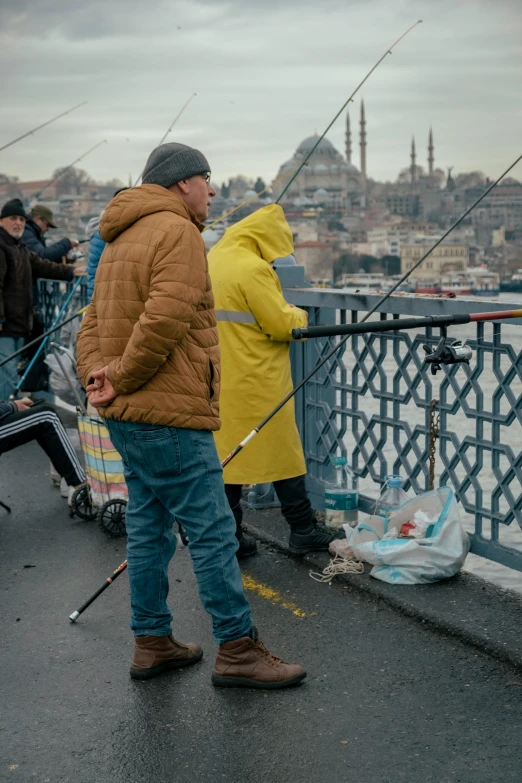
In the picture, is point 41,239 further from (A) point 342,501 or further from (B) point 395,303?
(B) point 395,303

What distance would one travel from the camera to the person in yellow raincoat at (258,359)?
448 cm

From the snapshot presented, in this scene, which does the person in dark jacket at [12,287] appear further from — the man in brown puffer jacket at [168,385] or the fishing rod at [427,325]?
the fishing rod at [427,325]

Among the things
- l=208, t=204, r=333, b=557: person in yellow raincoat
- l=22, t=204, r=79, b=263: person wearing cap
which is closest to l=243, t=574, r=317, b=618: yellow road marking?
l=208, t=204, r=333, b=557: person in yellow raincoat

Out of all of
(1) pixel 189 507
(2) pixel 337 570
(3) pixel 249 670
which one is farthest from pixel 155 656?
(2) pixel 337 570

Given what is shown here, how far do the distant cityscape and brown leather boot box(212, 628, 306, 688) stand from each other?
72.8 inches

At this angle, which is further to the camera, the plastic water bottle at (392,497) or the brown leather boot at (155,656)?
the plastic water bottle at (392,497)

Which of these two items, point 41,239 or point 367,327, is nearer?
point 367,327

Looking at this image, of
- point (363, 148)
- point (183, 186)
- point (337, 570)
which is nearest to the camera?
point (183, 186)

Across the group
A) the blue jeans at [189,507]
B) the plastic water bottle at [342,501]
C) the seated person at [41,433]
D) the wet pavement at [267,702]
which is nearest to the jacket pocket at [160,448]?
the blue jeans at [189,507]

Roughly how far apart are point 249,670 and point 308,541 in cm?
144

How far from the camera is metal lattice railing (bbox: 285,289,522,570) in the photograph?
420cm

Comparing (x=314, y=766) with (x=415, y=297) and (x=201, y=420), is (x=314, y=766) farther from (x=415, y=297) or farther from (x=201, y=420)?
(x=415, y=297)

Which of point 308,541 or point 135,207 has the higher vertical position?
point 135,207

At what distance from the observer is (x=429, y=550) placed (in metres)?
4.31
